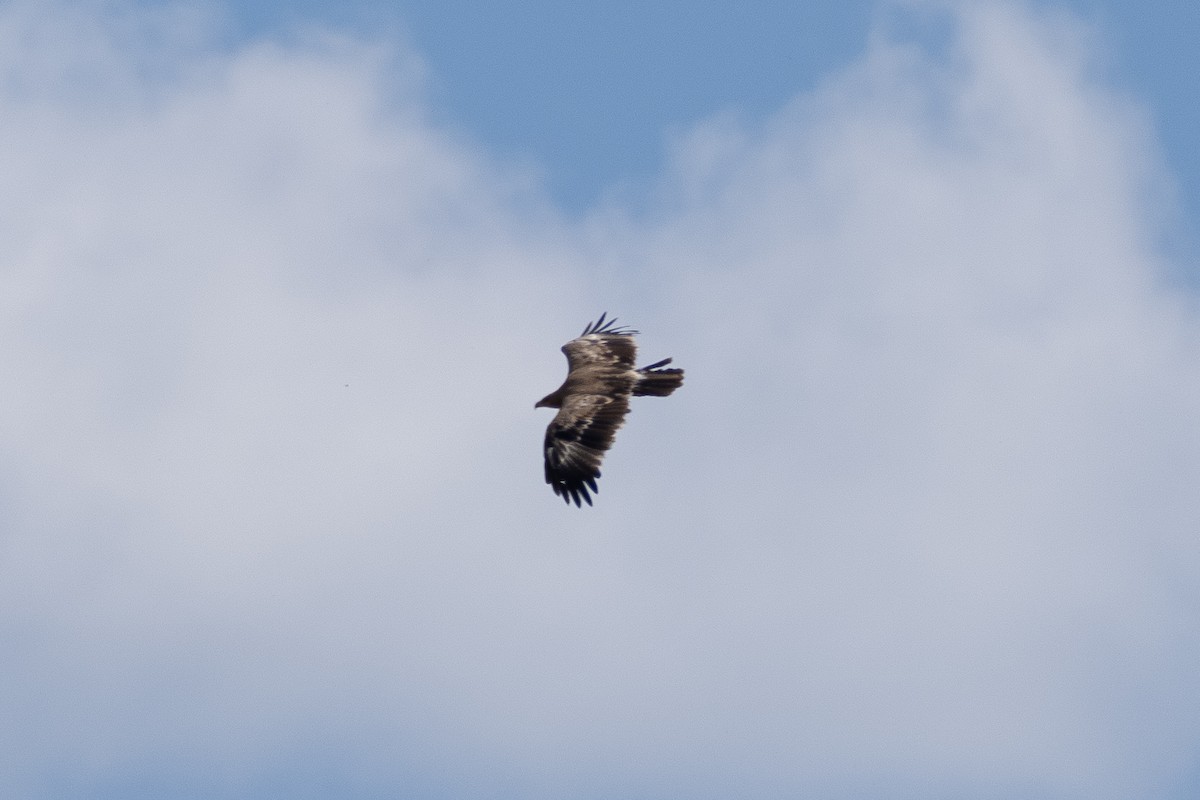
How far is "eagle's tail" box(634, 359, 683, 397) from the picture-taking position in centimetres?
3881

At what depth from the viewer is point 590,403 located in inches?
1490

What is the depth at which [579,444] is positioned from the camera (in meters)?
37.1

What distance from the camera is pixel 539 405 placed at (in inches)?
1558

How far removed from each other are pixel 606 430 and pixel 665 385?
208cm

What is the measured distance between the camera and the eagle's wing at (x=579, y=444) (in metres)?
36.9

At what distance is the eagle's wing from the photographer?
3691cm

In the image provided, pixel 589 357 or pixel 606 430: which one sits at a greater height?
pixel 589 357

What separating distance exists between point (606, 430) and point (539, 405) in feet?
8.56

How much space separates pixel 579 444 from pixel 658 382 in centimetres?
259

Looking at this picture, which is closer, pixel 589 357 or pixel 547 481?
pixel 547 481

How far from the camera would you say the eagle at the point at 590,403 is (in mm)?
37000

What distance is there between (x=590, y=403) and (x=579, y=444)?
1.05 metres

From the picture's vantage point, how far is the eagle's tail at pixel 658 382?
127ft

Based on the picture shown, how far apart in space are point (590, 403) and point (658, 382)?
1722 millimetres
